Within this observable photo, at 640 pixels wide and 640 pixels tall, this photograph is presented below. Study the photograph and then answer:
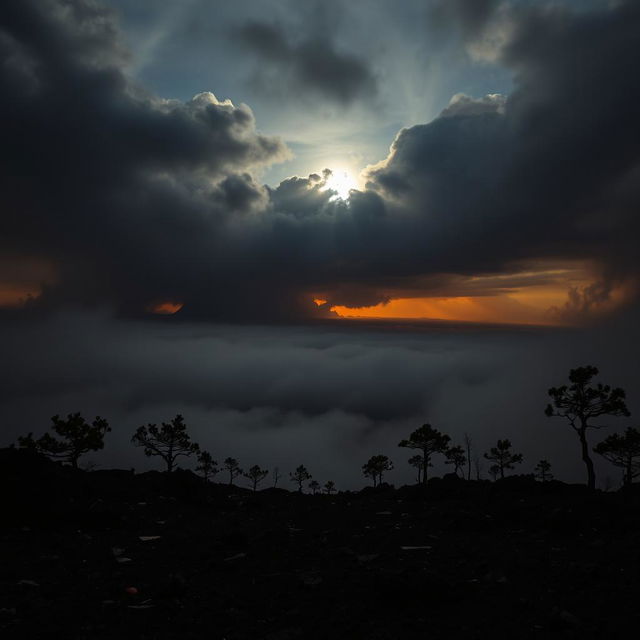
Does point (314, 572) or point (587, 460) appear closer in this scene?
point (314, 572)

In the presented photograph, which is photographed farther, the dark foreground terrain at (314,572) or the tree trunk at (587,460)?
the tree trunk at (587,460)

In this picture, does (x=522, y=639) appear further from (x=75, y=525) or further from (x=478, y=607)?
(x=75, y=525)

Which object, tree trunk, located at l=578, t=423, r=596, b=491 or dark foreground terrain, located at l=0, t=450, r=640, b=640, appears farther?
tree trunk, located at l=578, t=423, r=596, b=491

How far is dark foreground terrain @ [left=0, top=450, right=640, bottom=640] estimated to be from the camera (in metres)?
8.95

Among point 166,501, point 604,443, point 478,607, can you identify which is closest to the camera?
point 478,607

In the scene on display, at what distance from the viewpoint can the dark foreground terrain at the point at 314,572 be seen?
895 cm

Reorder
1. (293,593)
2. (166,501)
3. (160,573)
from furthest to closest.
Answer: (166,501), (160,573), (293,593)

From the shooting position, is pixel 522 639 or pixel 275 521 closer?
pixel 522 639

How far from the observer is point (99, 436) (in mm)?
48625

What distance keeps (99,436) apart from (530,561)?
160ft

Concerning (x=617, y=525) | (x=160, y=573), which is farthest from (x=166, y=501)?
(x=617, y=525)

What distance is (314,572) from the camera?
1237 centimetres

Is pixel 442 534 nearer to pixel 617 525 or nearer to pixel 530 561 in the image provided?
pixel 530 561

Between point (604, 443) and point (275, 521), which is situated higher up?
point (604, 443)
